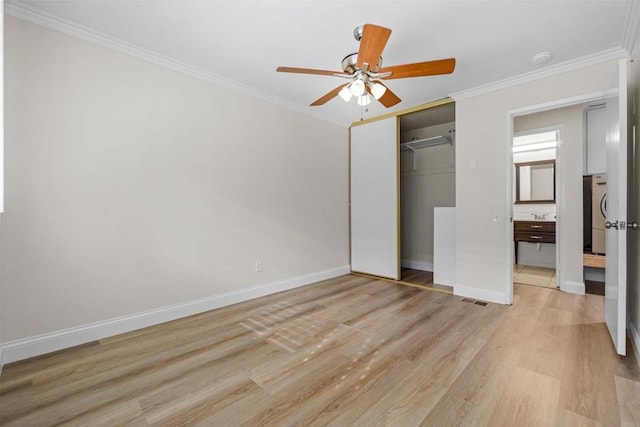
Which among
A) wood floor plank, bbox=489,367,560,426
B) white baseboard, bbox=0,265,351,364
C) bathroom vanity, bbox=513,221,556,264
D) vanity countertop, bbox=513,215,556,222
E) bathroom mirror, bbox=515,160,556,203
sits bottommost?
wood floor plank, bbox=489,367,560,426

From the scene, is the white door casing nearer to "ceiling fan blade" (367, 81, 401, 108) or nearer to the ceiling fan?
the ceiling fan

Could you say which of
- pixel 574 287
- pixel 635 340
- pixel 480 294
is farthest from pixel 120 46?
pixel 574 287

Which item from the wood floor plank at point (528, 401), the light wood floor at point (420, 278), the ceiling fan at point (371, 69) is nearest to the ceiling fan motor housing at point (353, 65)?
the ceiling fan at point (371, 69)

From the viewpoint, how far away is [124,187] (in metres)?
2.40

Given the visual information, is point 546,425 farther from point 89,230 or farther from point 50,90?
point 50,90

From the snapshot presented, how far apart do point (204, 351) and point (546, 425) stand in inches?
82.6

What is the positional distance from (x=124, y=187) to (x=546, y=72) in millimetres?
4124

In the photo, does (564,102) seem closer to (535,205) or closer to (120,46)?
(535,205)

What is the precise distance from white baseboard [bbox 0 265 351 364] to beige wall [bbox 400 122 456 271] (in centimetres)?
261

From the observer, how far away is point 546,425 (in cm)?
137

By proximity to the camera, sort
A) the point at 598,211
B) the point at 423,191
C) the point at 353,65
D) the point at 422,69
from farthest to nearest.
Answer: the point at 423,191
the point at 598,211
the point at 353,65
the point at 422,69

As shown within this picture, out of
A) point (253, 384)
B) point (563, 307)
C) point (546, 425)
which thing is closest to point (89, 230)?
point (253, 384)

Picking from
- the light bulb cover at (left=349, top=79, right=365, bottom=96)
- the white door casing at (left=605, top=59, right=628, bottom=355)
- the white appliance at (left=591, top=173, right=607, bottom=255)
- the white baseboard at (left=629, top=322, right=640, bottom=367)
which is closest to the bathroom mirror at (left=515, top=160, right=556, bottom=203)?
the white appliance at (left=591, top=173, right=607, bottom=255)

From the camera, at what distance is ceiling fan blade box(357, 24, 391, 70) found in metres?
1.60
